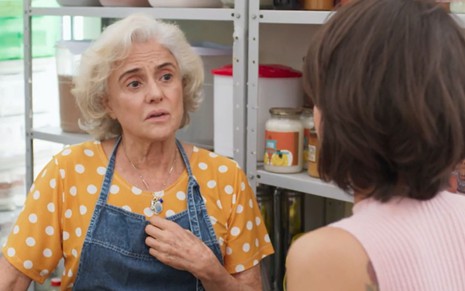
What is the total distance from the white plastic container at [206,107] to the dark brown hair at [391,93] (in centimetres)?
136

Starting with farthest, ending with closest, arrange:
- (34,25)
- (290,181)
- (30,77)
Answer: (34,25)
(30,77)
(290,181)

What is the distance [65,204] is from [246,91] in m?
0.54

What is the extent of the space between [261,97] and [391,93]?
3.84ft

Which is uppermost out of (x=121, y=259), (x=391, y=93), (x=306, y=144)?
(x=391, y=93)

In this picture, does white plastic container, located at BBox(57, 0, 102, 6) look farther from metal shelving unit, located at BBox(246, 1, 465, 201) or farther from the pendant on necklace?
the pendant on necklace

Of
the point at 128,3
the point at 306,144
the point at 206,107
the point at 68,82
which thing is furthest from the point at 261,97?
the point at 68,82

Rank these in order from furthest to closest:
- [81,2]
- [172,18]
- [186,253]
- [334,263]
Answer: [81,2] → [172,18] → [186,253] → [334,263]

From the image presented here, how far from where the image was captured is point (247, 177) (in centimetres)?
208

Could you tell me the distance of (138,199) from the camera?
182cm

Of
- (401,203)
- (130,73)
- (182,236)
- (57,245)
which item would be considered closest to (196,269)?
(182,236)

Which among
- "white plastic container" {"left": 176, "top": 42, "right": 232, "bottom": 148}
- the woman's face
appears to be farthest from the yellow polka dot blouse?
"white plastic container" {"left": 176, "top": 42, "right": 232, "bottom": 148}

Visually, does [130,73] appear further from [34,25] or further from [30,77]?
[34,25]

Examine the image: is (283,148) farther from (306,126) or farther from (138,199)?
(138,199)

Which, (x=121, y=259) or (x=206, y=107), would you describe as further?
(x=206, y=107)
